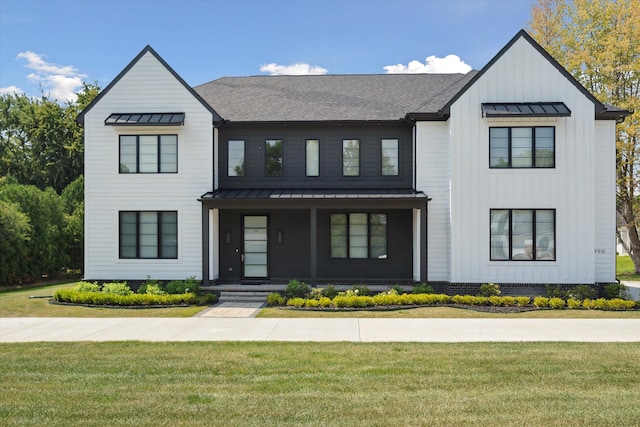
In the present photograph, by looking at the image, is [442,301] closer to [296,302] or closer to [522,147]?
[296,302]

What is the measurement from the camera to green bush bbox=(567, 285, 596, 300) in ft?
47.8

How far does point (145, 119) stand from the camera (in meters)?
16.2

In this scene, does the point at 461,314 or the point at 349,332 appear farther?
the point at 461,314

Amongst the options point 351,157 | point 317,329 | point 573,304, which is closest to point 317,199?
point 351,157

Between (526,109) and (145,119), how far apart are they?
12.3 meters

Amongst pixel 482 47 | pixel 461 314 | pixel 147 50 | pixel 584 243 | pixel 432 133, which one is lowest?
pixel 461 314

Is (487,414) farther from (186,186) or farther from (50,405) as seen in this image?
(186,186)

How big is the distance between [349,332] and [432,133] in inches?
327

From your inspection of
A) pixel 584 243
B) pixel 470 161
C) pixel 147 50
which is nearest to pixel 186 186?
pixel 147 50

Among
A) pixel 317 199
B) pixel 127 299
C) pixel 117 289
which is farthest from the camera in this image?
pixel 317 199

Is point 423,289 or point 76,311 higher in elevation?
point 423,289

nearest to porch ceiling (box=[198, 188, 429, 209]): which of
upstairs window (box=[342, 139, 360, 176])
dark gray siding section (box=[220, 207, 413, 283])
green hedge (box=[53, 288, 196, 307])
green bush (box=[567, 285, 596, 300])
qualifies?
upstairs window (box=[342, 139, 360, 176])

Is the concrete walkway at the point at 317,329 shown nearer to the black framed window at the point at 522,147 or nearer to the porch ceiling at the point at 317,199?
the porch ceiling at the point at 317,199

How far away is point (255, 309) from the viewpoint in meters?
13.8
